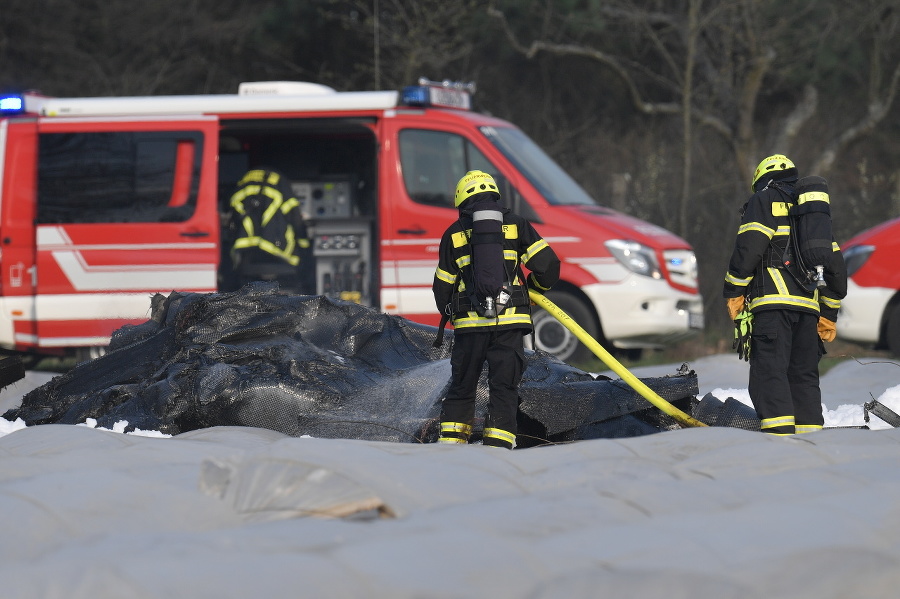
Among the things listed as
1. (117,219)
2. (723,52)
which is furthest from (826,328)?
(723,52)

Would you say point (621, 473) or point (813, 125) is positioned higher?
point (813, 125)

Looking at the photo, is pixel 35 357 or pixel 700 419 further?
pixel 35 357

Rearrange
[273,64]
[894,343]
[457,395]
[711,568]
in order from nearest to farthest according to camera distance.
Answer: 1. [711,568]
2. [457,395]
3. [894,343]
4. [273,64]

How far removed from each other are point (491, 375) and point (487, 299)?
390mm

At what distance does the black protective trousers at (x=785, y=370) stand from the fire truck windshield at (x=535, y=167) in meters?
4.12

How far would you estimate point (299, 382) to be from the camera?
20.7 ft

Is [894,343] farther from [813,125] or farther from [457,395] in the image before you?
[813,125]

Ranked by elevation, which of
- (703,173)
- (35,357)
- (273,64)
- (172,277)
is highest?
(273,64)

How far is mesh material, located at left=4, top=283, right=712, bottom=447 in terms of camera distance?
609cm

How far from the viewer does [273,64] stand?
22.4 metres

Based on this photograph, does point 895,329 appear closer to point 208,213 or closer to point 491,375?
point 491,375

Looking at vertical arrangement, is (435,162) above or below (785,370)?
above

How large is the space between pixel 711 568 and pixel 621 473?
96cm

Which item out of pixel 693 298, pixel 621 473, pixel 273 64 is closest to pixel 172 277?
pixel 693 298
